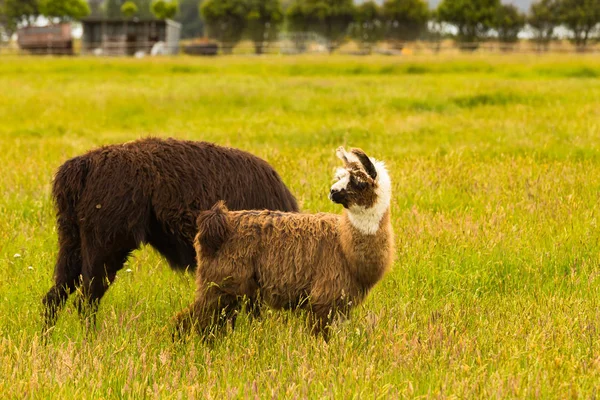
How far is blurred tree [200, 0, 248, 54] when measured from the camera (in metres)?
94.9

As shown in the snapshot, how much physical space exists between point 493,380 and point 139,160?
3.09m

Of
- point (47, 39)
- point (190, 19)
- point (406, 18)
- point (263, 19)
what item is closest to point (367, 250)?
point (47, 39)

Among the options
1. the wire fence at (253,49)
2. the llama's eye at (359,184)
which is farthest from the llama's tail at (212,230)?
the wire fence at (253,49)

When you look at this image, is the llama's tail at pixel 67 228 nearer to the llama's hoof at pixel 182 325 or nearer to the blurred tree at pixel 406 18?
the llama's hoof at pixel 182 325

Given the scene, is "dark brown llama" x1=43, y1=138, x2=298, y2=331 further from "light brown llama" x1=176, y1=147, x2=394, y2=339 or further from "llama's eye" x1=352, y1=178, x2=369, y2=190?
"llama's eye" x1=352, y1=178, x2=369, y2=190

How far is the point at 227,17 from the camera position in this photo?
96125 millimetres

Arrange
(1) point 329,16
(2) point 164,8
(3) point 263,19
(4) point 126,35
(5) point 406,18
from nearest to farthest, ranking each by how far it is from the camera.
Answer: (4) point 126,35
(3) point 263,19
(5) point 406,18
(1) point 329,16
(2) point 164,8

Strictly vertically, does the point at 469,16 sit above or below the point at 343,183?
above

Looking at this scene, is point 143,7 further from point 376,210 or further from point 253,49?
point 376,210

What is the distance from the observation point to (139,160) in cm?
549

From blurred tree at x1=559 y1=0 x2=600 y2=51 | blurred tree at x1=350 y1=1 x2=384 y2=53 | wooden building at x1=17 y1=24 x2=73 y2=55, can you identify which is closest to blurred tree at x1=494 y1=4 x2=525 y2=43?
blurred tree at x1=559 y1=0 x2=600 y2=51

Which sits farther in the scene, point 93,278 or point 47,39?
point 47,39

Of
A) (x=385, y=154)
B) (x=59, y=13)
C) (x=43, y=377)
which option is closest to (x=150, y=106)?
(x=385, y=154)

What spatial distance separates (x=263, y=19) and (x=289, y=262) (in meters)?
94.8
